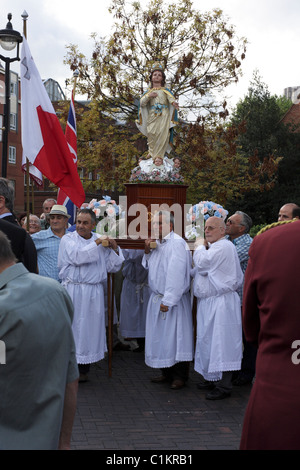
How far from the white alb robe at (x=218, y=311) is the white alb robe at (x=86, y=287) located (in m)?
1.26

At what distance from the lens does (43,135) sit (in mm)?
7715

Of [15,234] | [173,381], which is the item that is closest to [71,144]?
[173,381]

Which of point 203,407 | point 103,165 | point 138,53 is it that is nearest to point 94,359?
point 203,407

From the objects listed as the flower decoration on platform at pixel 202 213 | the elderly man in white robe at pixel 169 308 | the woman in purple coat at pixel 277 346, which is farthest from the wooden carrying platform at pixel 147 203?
the woman in purple coat at pixel 277 346

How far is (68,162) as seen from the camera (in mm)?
7688

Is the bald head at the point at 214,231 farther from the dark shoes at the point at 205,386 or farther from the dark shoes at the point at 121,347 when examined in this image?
the dark shoes at the point at 121,347

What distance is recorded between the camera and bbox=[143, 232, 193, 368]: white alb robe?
7145 mm

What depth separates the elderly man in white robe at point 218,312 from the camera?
671 cm

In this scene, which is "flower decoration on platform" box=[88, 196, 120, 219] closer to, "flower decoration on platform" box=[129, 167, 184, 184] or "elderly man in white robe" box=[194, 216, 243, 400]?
"flower decoration on platform" box=[129, 167, 184, 184]
